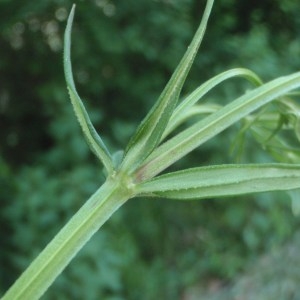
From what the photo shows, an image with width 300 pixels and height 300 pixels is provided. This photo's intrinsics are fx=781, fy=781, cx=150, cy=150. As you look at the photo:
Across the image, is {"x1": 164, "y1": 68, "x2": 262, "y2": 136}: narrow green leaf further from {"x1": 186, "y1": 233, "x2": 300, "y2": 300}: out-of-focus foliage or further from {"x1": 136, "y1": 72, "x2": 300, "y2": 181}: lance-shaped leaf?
{"x1": 186, "y1": 233, "x2": 300, "y2": 300}: out-of-focus foliage

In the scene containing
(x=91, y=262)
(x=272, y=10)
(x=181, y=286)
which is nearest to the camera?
(x=272, y=10)

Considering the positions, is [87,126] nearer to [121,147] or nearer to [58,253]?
[58,253]

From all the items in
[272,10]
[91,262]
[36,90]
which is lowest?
[91,262]

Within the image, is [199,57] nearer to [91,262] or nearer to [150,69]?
[150,69]

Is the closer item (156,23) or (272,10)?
(272,10)

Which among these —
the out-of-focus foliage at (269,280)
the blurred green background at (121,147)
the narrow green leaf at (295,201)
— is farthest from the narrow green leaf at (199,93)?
the out-of-focus foliage at (269,280)

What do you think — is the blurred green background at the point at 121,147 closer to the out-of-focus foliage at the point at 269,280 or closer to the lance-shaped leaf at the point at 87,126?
the out-of-focus foliage at the point at 269,280

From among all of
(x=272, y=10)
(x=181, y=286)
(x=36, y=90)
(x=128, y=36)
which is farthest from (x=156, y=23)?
(x=272, y=10)
